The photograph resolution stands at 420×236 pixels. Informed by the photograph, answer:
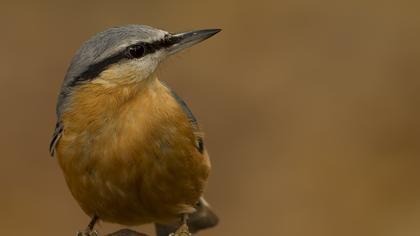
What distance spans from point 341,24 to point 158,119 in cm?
995

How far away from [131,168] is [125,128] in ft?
1.04

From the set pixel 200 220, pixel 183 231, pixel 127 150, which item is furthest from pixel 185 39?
pixel 200 220

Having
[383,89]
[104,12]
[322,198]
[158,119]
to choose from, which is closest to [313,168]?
[322,198]

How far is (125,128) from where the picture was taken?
321 inches

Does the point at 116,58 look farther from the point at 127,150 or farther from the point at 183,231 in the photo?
the point at 183,231

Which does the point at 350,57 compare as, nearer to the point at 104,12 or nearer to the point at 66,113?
the point at 104,12

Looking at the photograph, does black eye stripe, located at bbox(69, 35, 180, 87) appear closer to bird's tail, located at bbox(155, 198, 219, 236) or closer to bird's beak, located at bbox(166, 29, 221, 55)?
bird's beak, located at bbox(166, 29, 221, 55)

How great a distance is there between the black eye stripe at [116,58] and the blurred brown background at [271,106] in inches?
207

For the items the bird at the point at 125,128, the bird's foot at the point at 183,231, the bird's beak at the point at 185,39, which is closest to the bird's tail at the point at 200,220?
the bird's foot at the point at 183,231

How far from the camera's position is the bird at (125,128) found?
8141mm

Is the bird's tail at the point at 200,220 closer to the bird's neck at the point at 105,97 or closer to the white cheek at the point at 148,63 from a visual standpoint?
the bird's neck at the point at 105,97

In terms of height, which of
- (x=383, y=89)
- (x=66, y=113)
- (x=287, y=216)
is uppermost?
(x=66, y=113)

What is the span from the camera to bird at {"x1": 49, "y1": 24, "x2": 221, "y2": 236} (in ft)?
26.7

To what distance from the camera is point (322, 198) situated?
14.4 metres
